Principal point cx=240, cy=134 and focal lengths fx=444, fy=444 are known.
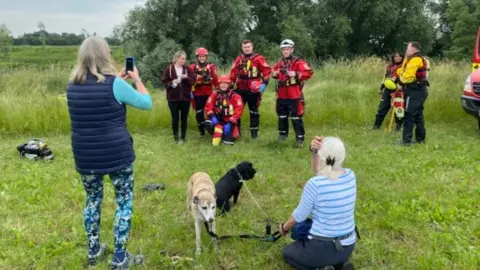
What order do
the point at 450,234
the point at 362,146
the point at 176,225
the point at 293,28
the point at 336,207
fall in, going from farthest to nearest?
the point at 293,28 → the point at 362,146 → the point at 176,225 → the point at 450,234 → the point at 336,207

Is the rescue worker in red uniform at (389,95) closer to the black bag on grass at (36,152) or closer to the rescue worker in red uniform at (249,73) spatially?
the rescue worker in red uniform at (249,73)

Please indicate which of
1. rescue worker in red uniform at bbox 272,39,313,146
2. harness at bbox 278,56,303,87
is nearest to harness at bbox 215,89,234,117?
rescue worker in red uniform at bbox 272,39,313,146

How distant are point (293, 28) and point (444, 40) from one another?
15.2 meters

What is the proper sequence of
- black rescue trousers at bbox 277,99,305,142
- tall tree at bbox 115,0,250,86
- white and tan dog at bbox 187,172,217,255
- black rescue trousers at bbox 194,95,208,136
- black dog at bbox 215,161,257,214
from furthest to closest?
1. tall tree at bbox 115,0,250,86
2. black rescue trousers at bbox 194,95,208,136
3. black rescue trousers at bbox 277,99,305,142
4. black dog at bbox 215,161,257,214
5. white and tan dog at bbox 187,172,217,255

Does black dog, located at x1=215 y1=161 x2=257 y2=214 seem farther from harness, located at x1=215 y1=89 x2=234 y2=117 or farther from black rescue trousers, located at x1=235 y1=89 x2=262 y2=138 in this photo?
black rescue trousers, located at x1=235 y1=89 x2=262 y2=138

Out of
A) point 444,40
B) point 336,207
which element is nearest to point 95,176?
point 336,207

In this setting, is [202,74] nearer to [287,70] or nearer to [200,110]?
[200,110]

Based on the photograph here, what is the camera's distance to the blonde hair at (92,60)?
3.21m

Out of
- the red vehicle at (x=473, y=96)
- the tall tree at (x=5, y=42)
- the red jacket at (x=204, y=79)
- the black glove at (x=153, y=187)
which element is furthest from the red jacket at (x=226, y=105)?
the tall tree at (x=5, y=42)

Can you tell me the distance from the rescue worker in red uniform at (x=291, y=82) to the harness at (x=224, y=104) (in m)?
0.94

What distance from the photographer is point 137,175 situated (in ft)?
21.6

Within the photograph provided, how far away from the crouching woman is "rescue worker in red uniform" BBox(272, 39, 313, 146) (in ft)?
15.0

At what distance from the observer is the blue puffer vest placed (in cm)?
325

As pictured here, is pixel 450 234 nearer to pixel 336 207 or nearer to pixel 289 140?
pixel 336 207
